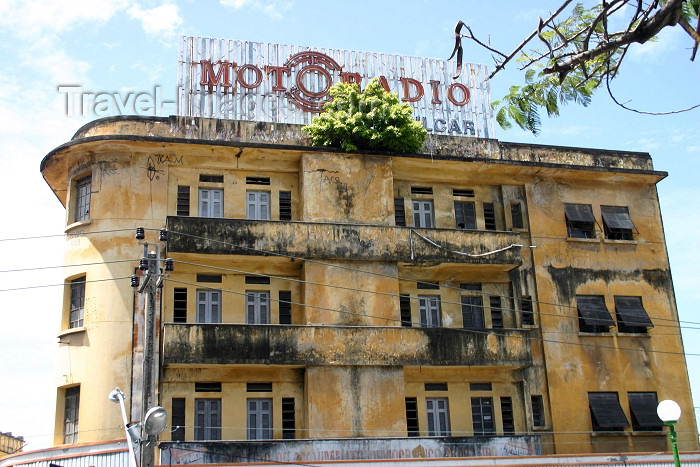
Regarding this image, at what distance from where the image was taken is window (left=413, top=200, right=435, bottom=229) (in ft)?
93.4

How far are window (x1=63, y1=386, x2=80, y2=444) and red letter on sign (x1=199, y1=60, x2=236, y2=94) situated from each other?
10.9 metres

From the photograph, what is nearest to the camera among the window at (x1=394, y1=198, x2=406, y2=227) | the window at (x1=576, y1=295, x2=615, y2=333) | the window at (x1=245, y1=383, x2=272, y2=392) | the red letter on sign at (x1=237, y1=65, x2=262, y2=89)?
the window at (x1=245, y1=383, x2=272, y2=392)

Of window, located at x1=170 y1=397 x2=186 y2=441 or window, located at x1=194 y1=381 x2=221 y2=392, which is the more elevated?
window, located at x1=194 y1=381 x2=221 y2=392

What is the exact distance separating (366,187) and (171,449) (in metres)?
10.5

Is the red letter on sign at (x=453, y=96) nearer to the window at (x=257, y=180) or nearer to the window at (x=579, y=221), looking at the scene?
the window at (x=579, y=221)

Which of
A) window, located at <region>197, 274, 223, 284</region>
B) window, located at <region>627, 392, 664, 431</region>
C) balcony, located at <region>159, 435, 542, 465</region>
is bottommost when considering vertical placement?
balcony, located at <region>159, 435, 542, 465</region>

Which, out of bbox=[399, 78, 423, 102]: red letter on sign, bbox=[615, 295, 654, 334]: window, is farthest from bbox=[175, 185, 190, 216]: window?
bbox=[615, 295, 654, 334]: window

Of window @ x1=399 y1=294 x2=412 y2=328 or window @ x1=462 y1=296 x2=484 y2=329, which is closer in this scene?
window @ x1=399 y1=294 x2=412 y2=328

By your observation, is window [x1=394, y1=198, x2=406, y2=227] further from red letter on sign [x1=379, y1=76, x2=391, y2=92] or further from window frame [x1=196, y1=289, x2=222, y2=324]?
window frame [x1=196, y1=289, x2=222, y2=324]

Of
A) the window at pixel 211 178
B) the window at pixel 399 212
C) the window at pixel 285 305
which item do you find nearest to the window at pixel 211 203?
the window at pixel 211 178

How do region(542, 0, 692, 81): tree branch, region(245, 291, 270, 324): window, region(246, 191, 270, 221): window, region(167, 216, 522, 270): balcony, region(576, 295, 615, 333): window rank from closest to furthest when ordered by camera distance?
region(542, 0, 692, 81): tree branch < region(167, 216, 522, 270): balcony < region(245, 291, 270, 324): window < region(246, 191, 270, 221): window < region(576, 295, 615, 333): window

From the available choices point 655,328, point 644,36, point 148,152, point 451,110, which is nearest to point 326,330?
point 148,152

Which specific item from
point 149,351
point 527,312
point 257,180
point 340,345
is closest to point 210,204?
point 257,180

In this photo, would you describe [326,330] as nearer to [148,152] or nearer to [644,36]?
[148,152]
